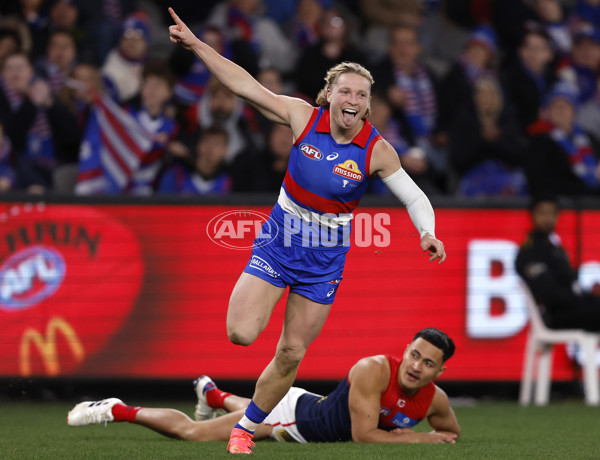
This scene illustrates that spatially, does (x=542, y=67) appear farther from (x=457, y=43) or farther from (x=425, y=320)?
(x=425, y=320)

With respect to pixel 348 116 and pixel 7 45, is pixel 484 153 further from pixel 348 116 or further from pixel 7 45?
pixel 348 116

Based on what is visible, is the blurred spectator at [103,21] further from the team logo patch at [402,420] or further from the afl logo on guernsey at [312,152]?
the team logo patch at [402,420]

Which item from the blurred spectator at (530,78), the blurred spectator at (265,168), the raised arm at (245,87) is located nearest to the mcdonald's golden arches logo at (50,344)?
the blurred spectator at (265,168)

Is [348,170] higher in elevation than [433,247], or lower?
higher

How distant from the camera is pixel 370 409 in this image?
7184 millimetres

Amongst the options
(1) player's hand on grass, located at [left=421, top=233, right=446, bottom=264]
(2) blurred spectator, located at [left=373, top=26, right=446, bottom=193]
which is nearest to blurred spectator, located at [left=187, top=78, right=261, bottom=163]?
(2) blurred spectator, located at [left=373, top=26, right=446, bottom=193]

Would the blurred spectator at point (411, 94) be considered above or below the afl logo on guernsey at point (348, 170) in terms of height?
above

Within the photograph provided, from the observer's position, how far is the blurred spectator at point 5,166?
1034cm

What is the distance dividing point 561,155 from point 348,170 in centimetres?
609

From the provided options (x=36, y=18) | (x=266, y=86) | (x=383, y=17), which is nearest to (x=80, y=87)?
(x=36, y=18)

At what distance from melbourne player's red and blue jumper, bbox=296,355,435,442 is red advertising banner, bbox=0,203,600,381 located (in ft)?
8.64

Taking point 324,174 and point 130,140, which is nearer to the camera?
point 324,174

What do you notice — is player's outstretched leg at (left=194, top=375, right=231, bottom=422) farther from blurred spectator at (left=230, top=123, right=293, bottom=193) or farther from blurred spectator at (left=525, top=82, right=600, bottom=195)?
blurred spectator at (left=525, top=82, right=600, bottom=195)

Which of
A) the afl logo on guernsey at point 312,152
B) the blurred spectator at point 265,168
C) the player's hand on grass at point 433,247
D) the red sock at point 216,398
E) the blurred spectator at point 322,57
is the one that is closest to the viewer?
the player's hand on grass at point 433,247
